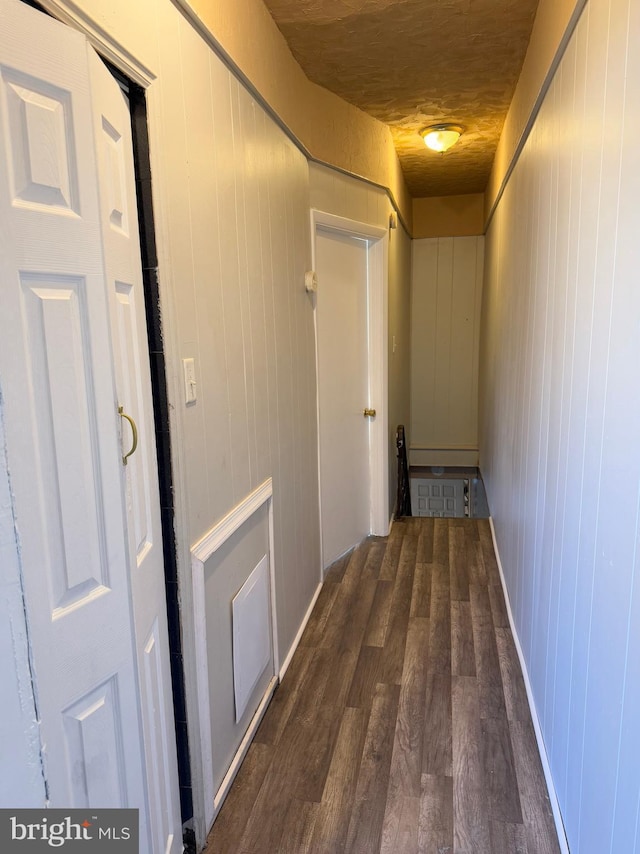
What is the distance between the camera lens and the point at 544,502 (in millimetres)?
1896

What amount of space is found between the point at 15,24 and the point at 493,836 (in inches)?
82.9

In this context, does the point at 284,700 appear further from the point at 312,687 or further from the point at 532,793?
the point at 532,793

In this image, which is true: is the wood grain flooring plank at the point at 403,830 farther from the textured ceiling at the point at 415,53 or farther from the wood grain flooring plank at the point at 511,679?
the textured ceiling at the point at 415,53

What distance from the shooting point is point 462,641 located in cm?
257

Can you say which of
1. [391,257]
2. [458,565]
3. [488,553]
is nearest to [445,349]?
[391,257]

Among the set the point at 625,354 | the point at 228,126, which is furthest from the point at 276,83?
the point at 625,354

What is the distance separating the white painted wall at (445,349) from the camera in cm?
582

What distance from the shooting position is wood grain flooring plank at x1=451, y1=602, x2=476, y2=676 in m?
2.36

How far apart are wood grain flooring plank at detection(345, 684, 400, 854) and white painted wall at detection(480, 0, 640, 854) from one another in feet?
1.68

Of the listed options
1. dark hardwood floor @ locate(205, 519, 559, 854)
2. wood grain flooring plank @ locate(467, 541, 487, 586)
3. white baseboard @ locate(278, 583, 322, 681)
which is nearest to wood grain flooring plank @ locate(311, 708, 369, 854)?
dark hardwood floor @ locate(205, 519, 559, 854)

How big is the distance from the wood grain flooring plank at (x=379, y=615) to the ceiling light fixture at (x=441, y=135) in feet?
9.14

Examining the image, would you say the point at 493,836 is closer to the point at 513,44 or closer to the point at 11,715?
the point at 11,715

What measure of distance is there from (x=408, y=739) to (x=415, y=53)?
2860 millimetres

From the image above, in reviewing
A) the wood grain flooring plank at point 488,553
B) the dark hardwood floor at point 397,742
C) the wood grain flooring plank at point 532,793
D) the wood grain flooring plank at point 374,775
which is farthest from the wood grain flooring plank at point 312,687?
the wood grain flooring plank at point 488,553
